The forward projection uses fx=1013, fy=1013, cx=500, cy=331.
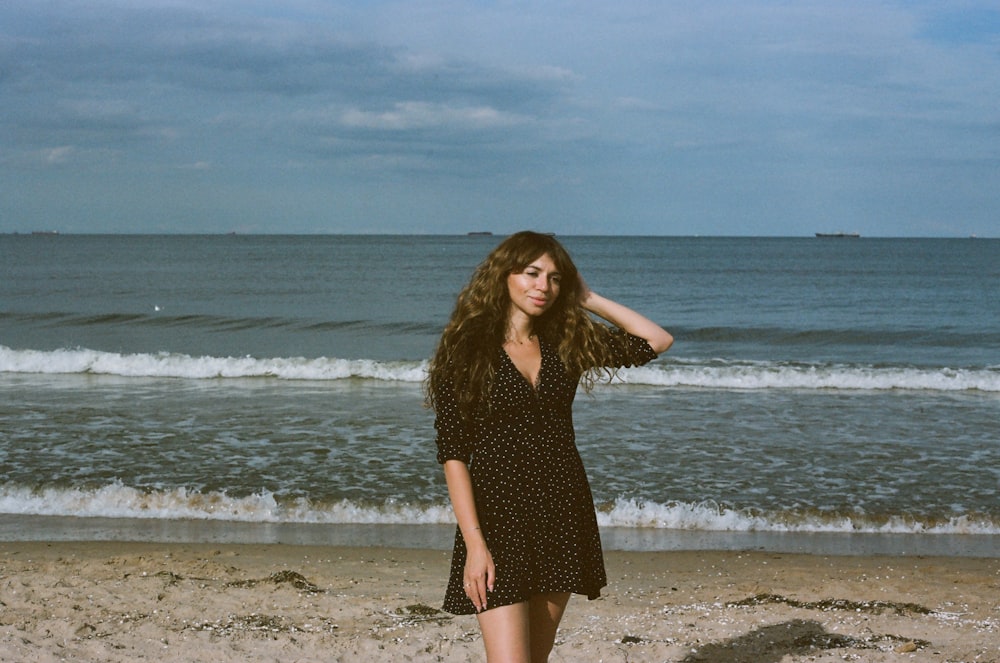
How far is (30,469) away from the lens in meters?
10.3

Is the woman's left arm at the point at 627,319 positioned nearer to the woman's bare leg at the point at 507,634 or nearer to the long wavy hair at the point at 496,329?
the long wavy hair at the point at 496,329

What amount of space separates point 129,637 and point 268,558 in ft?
6.88

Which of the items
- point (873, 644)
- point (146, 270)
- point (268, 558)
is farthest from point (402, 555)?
point (146, 270)

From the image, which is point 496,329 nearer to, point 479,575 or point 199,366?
point 479,575

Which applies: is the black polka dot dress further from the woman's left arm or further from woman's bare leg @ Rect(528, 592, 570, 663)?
the woman's left arm

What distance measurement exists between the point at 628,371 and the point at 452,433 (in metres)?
14.5

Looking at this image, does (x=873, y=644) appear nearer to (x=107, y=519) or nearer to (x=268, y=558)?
(x=268, y=558)

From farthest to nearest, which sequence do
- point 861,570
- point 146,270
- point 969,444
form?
point 146,270 → point 969,444 → point 861,570

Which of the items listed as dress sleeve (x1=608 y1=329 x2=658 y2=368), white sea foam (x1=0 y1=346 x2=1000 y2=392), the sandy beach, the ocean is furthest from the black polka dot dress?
white sea foam (x1=0 y1=346 x2=1000 y2=392)

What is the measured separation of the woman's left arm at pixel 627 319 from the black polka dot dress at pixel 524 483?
1.07ft

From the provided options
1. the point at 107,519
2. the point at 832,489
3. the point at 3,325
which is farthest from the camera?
the point at 3,325

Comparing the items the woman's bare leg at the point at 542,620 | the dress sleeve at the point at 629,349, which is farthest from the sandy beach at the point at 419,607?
the dress sleeve at the point at 629,349

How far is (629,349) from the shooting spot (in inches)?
142

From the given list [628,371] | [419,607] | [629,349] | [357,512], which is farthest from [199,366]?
[629,349]
